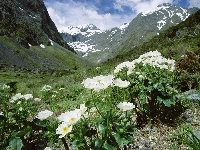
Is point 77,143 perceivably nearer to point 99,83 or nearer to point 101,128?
point 101,128

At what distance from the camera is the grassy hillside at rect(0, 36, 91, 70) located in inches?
3236

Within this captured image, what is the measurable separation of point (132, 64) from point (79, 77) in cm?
1601

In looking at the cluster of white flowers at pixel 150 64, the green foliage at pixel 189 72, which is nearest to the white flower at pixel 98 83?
the cluster of white flowers at pixel 150 64

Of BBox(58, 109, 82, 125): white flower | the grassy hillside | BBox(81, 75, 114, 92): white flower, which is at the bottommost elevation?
BBox(58, 109, 82, 125): white flower

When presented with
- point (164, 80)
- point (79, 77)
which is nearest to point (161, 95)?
point (164, 80)

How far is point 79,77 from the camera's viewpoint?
2198 cm

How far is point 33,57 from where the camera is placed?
332 ft

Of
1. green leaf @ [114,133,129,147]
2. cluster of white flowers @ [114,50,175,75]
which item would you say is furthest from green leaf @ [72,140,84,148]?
cluster of white flowers @ [114,50,175,75]

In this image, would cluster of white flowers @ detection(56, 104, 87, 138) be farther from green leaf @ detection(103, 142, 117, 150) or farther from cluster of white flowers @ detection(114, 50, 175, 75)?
cluster of white flowers @ detection(114, 50, 175, 75)

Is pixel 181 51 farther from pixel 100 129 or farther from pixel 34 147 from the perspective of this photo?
pixel 100 129

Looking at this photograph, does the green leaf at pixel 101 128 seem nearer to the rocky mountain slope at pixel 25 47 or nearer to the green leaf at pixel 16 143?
the green leaf at pixel 16 143

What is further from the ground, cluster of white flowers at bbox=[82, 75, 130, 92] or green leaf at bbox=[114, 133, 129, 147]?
cluster of white flowers at bbox=[82, 75, 130, 92]

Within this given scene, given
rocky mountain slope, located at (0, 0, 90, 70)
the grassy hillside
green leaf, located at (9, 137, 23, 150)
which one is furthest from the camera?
rocky mountain slope, located at (0, 0, 90, 70)

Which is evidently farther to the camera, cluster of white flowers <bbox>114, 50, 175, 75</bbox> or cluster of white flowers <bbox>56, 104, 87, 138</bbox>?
cluster of white flowers <bbox>114, 50, 175, 75</bbox>
